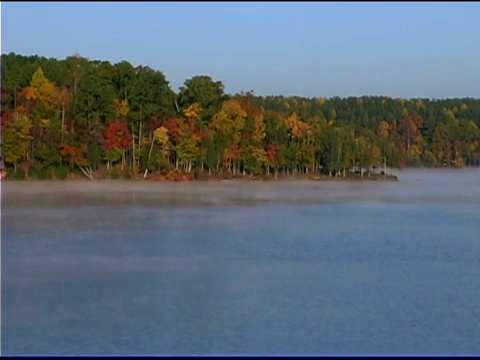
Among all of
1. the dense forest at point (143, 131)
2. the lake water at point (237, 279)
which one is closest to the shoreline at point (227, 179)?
the dense forest at point (143, 131)

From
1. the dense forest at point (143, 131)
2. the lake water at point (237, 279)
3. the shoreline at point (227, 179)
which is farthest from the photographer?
the dense forest at point (143, 131)

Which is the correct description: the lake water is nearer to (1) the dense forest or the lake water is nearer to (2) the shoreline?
(2) the shoreline

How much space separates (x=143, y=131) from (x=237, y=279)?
18.6 metres

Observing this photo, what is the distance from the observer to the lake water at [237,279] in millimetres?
5719

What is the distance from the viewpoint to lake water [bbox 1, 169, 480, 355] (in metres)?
5.72

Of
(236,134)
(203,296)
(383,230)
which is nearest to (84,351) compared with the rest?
(203,296)

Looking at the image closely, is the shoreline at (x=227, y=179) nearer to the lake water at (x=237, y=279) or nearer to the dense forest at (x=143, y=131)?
the dense forest at (x=143, y=131)

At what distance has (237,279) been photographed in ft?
25.8

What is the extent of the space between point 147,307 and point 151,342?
102 centimetres

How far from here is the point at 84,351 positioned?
17.6ft

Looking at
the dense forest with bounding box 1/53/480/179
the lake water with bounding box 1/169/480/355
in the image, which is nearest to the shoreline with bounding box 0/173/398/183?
the dense forest with bounding box 1/53/480/179

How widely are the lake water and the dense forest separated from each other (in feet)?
28.4

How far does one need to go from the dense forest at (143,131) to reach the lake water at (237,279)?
28.4 ft

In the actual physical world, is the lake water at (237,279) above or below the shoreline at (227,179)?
below
